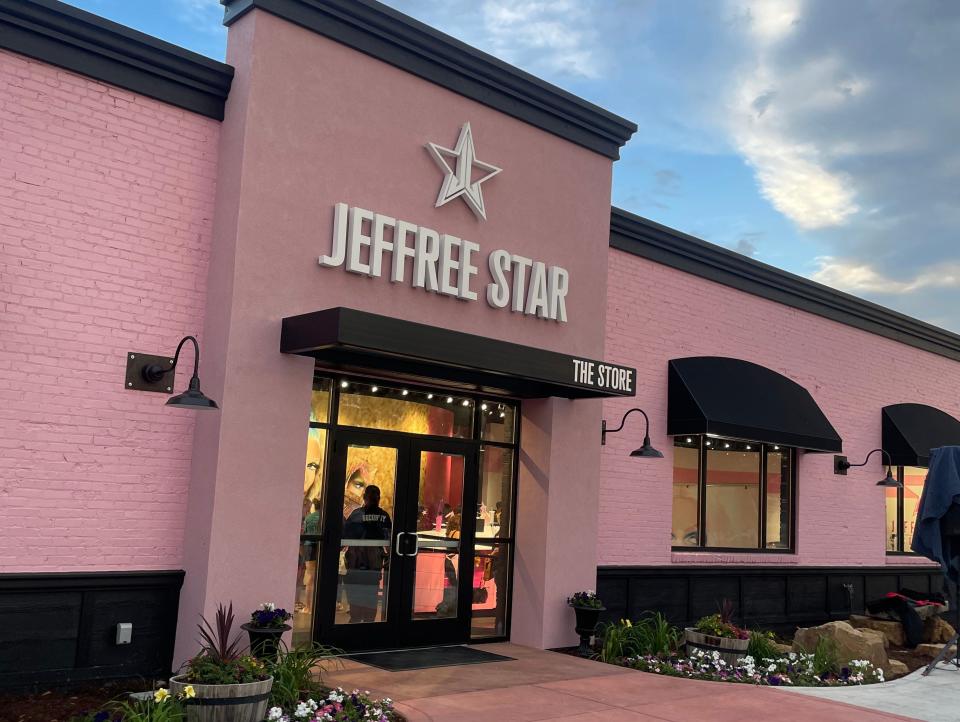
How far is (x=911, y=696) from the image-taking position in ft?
30.9

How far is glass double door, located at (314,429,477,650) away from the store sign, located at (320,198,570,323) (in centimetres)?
172

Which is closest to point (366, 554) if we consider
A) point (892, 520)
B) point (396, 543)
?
point (396, 543)

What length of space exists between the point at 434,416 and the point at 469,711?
12.5 ft

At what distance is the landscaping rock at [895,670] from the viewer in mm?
10742

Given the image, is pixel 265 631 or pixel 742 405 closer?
pixel 265 631

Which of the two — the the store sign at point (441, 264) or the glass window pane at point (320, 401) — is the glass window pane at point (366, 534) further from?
the the store sign at point (441, 264)

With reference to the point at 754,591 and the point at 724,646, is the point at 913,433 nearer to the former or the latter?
the point at 754,591

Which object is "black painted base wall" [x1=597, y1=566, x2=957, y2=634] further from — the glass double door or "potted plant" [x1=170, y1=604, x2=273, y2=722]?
"potted plant" [x1=170, y1=604, x2=273, y2=722]

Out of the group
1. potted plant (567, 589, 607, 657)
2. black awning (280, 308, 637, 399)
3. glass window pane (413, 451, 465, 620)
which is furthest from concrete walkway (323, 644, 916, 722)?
black awning (280, 308, 637, 399)

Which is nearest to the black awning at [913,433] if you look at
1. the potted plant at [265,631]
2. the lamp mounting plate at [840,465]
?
the lamp mounting plate at [840,465]

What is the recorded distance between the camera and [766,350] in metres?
15.0

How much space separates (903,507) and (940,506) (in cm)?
720

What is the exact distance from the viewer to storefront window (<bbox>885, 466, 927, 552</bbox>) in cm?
1758

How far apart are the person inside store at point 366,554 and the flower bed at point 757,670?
2.88 meters
